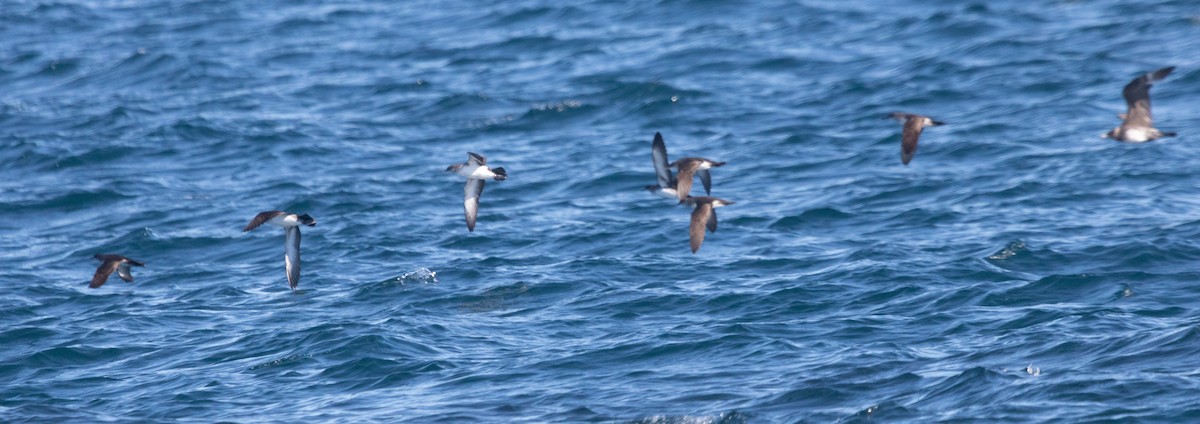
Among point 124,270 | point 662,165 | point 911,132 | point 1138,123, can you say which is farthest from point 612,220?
point 1138,123

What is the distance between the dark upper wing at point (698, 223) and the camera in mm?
15289

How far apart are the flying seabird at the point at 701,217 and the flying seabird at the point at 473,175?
2.10 meters

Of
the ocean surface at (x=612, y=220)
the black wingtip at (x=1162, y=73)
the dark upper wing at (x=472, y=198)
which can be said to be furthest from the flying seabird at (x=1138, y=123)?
the dark upper wing at (x=472, y=198)

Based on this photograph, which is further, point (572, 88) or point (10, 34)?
point (10, 34)

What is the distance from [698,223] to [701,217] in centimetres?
18

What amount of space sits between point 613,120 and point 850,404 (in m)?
13.1

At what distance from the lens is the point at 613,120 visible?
26375 mm

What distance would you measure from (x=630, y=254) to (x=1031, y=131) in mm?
7734

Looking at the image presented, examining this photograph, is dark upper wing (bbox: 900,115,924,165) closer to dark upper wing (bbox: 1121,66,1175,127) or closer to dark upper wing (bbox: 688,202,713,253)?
dark upper wing (bbox: 1121,66,1175,127)

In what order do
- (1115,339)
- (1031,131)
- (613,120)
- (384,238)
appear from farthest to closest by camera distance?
(613,120) < (1031,131) < (384,238) < (1115,339)

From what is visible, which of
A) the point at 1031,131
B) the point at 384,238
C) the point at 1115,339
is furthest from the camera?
the point at 1031,131

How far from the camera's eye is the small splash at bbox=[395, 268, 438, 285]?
62.1 ft

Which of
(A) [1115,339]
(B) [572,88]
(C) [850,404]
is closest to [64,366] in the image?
(C) [850,404]

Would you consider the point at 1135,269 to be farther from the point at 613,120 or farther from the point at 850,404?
the point at 613,120
